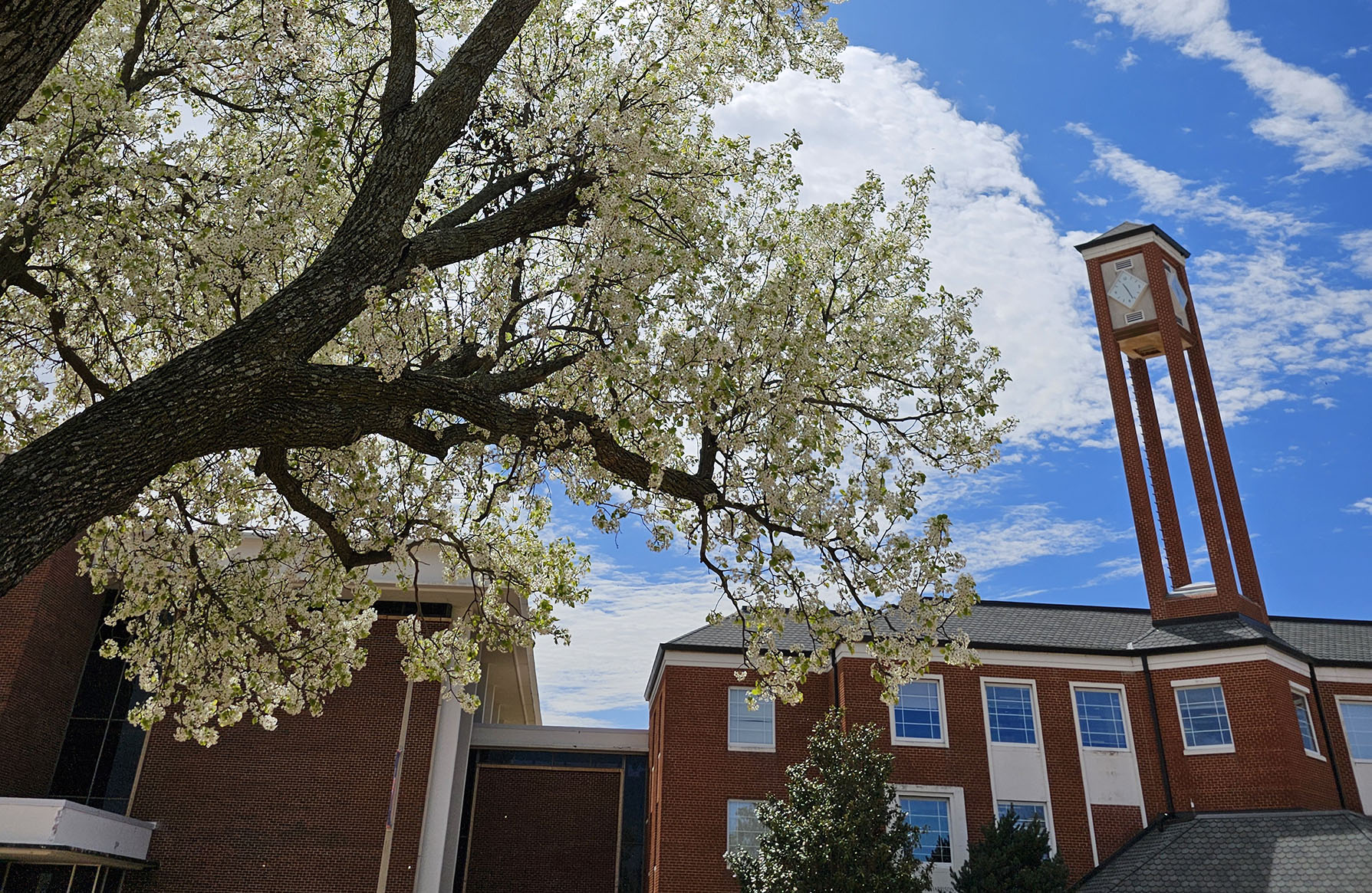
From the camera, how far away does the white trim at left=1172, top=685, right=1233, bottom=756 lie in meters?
22.8

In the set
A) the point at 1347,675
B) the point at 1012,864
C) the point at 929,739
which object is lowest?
the point at 1012,864

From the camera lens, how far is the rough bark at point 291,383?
5.50 m

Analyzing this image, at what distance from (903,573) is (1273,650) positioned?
2009 cm

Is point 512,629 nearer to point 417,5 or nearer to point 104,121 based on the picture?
point 104,121

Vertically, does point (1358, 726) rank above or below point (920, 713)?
A: above

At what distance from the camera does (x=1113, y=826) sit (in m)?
23.1

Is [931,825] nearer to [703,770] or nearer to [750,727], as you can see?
[750,727]

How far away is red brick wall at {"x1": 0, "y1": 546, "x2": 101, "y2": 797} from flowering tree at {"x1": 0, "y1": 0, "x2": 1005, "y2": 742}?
13808mm

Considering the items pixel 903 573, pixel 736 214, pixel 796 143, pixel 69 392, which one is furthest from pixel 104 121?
pixel 903 573

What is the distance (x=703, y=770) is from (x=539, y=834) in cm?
783

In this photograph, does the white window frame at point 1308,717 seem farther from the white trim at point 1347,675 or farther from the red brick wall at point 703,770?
the red brick wall at point 703,770

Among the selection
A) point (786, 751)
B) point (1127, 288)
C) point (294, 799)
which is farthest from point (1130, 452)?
point (294, 799)

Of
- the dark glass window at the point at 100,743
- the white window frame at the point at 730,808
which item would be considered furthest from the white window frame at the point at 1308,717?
the dark glass window at the point at 100,743

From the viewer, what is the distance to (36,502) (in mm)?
5367
